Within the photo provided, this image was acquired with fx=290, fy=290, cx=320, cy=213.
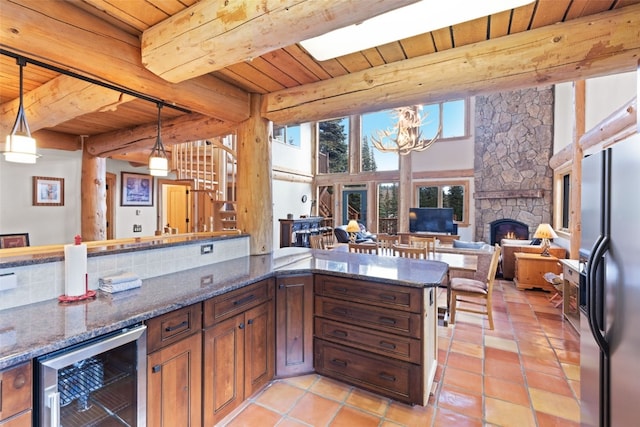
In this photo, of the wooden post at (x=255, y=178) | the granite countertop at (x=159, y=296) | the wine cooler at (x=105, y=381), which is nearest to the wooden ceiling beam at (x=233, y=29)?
the wooden post at (x=255, y=178)

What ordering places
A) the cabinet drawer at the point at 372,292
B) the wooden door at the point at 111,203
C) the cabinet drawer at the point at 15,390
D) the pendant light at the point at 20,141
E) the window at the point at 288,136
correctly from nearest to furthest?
the cabinet drawer at the point at 15,390 → the pendant light at the point at 20,141 → the cabinet drawer at the point at 372,292 → the wooden door at the point at 111,203 → the window at the point at 288,136

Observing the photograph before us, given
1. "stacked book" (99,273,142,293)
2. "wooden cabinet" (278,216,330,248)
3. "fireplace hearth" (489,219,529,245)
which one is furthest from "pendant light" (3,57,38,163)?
"fireplace hearth" (489,219,529,245)

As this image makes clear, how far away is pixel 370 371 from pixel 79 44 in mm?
2766

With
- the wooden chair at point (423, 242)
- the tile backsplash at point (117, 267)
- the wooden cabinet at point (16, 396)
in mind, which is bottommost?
the wooden cabinet at point (16, 396)

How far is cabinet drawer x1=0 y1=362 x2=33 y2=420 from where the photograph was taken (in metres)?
0.94

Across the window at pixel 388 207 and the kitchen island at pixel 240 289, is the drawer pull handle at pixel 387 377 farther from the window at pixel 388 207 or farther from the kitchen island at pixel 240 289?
the window at pixel 388 207

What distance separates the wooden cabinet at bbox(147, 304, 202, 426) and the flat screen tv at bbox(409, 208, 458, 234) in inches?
309

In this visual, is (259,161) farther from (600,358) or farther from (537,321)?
Result: (537,321)

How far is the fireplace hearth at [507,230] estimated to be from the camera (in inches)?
288

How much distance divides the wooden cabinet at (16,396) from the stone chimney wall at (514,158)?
8.66 m

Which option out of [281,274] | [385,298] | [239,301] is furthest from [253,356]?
[385,298]

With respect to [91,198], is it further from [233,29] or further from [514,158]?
[514,158]

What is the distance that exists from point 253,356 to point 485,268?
164 inches

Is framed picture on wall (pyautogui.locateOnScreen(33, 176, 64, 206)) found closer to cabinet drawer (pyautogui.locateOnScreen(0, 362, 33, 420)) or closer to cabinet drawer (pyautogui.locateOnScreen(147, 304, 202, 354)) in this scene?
cabinet drawer (pyautogui.locateOnScreen(147, 304, 202, 354))
